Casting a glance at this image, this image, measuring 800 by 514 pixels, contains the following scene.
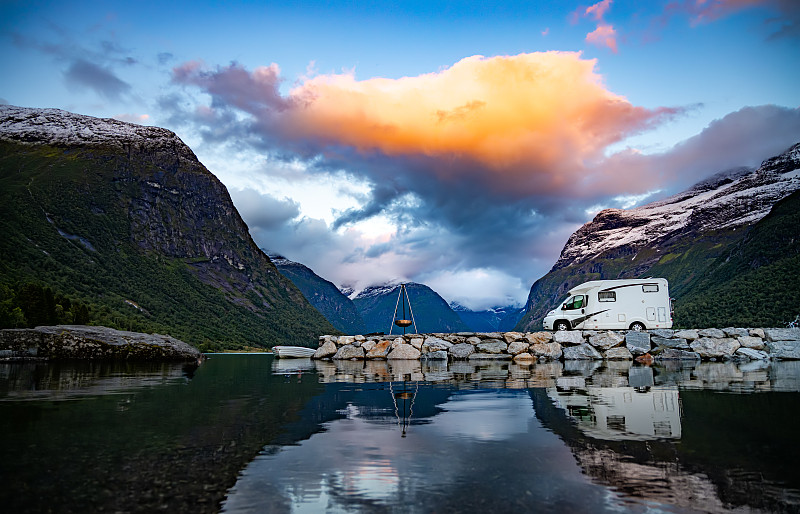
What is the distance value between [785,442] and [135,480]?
364 inches

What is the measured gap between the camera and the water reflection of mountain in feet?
17.6

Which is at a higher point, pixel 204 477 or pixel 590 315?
pixel 590 315

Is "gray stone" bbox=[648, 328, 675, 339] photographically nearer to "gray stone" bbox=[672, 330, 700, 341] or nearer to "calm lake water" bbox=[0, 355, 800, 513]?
"gray stone" bbox=[672, 330, 700, 341]

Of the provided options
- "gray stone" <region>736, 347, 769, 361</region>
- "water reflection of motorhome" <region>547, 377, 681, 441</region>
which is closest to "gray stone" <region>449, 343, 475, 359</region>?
"gray stone" <region>736, 347, 769, 361</region>

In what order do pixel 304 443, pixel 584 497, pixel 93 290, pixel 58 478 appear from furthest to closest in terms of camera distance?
pixel 93 290 < pixel 304 443 < pixel 58 478 < pixel 584 497

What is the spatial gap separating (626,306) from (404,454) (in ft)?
125

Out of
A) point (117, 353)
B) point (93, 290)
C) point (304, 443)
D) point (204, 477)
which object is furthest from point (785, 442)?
point (93, 290)

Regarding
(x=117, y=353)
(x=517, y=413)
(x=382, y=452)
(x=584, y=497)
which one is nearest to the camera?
(x=584, y=497)

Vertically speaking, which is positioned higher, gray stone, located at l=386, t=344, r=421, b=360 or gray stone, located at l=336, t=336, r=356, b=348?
gray stone, located at l=336, t=336, r=356, b=348

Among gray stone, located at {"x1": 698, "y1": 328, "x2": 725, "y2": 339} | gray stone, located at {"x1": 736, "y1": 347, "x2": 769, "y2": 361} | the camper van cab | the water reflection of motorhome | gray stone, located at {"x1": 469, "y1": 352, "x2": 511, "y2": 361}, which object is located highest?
the camper van cab

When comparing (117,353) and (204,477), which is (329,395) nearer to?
(204,477)

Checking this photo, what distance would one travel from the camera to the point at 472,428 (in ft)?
30.4

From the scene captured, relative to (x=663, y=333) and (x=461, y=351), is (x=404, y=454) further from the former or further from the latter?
(x=663, y=333)

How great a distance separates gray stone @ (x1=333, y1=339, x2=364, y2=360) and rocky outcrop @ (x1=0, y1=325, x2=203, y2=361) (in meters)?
13.1
